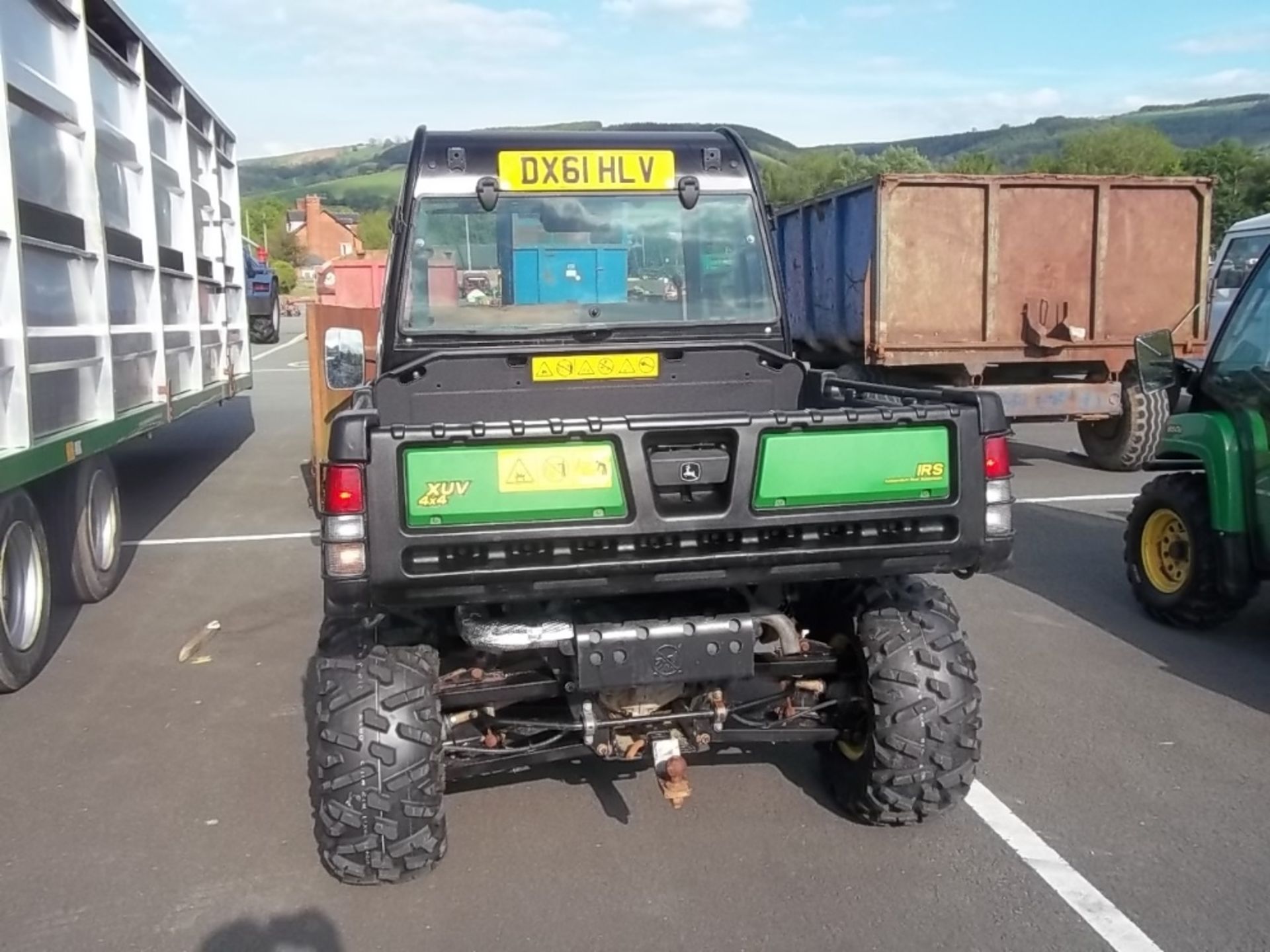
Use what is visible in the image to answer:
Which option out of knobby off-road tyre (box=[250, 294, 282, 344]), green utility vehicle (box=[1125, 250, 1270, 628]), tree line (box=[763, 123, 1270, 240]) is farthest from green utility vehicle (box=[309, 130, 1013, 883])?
tree line (box=[763, 123, 1270, 240])

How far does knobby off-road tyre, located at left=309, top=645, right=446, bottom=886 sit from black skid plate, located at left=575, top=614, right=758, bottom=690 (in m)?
0.51

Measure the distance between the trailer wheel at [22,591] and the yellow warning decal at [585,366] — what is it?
8.57 ft

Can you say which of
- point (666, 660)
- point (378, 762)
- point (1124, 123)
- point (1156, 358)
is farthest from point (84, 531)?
point (1124, 123)

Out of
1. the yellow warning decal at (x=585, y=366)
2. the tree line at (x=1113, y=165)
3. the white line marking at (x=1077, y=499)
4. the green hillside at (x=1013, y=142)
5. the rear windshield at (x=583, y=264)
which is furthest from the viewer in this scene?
the green hillside at (x=1013, y=142)

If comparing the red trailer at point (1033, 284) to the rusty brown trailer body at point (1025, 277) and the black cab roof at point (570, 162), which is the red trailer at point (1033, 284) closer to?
the rusty brown trailer body at point (1025, 277)

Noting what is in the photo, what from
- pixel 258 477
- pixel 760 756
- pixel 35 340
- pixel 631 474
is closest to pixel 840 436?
pixel 631 474

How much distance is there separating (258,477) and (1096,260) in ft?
26.5

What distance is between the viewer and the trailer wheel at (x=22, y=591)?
217 inches

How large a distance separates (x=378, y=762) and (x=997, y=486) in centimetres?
203

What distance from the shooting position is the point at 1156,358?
5.87 m

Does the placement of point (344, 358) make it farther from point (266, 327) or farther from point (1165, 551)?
point (266, 327)

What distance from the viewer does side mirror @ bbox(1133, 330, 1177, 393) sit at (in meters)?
5.82

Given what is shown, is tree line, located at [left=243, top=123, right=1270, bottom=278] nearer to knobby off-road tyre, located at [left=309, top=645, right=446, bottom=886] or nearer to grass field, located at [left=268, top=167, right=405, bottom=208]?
grass field, located at [left=268, top=167, right=405, bottom=208]

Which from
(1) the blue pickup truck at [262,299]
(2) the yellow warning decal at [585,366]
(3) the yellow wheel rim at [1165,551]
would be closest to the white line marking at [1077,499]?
(3) the yellow wheel rim at [1165,551]
